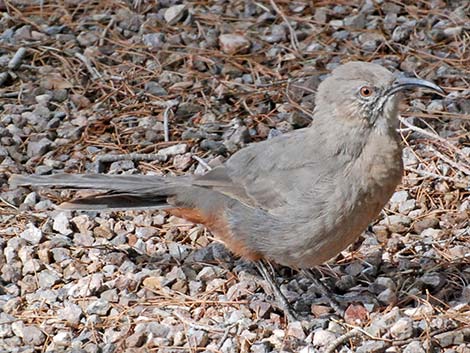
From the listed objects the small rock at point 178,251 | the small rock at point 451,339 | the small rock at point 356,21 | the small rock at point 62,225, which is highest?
the small rock at point 451,339

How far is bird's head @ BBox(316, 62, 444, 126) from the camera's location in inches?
191

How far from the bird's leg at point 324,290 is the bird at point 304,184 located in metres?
0.17

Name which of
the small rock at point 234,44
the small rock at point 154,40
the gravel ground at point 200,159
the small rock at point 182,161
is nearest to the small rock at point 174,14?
the gravel ground at point 200,159

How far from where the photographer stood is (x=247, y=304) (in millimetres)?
5078

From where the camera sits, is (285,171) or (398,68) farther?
(398,68)

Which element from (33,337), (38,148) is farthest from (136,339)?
(38,148)

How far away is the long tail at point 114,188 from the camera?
5164 millimetres

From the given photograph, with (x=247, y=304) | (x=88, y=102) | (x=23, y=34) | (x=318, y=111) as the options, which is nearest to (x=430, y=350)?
(x=247, y=304)

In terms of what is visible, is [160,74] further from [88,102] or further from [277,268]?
[277,268]

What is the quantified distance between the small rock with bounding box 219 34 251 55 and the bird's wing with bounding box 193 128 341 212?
1820mm

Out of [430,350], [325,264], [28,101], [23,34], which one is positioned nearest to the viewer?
[430,350]

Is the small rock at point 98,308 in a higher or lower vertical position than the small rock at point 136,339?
lower

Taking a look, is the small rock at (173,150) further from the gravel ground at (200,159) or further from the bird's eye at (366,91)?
the bird's eye at (366,91)

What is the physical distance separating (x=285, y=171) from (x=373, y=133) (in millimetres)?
467
